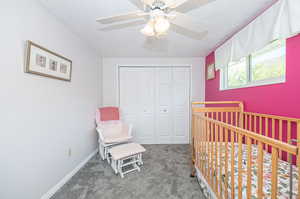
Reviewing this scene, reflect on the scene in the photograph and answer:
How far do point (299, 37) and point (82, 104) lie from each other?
2947 millimetres

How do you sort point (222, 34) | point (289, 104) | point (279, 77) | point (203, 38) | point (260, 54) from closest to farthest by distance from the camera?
point (289, 104)
point (279, 77)
point (260, 54)
point (222, 34)
point (203, 38)

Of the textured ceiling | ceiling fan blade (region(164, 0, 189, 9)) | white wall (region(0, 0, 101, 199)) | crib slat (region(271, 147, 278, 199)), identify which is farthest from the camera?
the textured ceiling

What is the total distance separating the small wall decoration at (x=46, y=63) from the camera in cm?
124

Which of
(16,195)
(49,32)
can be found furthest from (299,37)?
(16,195)

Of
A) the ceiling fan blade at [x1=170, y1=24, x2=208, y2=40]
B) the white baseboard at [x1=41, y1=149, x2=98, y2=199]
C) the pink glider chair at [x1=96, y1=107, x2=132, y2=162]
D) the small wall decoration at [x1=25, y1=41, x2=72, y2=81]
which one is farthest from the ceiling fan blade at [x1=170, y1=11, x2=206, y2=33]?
the white baseboard at [x1=41, y1=149, x2=98, y2=199]

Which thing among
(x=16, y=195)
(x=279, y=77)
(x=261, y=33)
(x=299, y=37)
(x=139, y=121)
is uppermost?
(x=261, y=33)

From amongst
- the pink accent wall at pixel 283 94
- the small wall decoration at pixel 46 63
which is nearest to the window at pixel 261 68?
the pink accent wall at pixel 283 94

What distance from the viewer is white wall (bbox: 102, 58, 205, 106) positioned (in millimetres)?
3154

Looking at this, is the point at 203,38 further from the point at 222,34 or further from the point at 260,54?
the point at 260,54

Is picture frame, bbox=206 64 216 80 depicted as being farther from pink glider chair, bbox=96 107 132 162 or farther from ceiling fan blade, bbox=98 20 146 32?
pink glider chair, bbox=96 107 132 162

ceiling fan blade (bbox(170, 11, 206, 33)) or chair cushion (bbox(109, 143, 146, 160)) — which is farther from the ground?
ceiling fan blade (bbox(170, 11, 206, 33))

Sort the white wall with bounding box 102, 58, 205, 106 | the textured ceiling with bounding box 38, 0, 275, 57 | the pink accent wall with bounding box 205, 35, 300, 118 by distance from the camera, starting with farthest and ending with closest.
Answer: the white wall with bounding box 102, 58, 205, 106
the textured ceiling with bounding box 38, 0, 275, 57
the pink accent wall with bounding box 205, 35, 300, 118

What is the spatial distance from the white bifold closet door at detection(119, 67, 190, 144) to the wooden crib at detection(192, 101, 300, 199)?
138cm

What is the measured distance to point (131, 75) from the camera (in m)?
3.19
